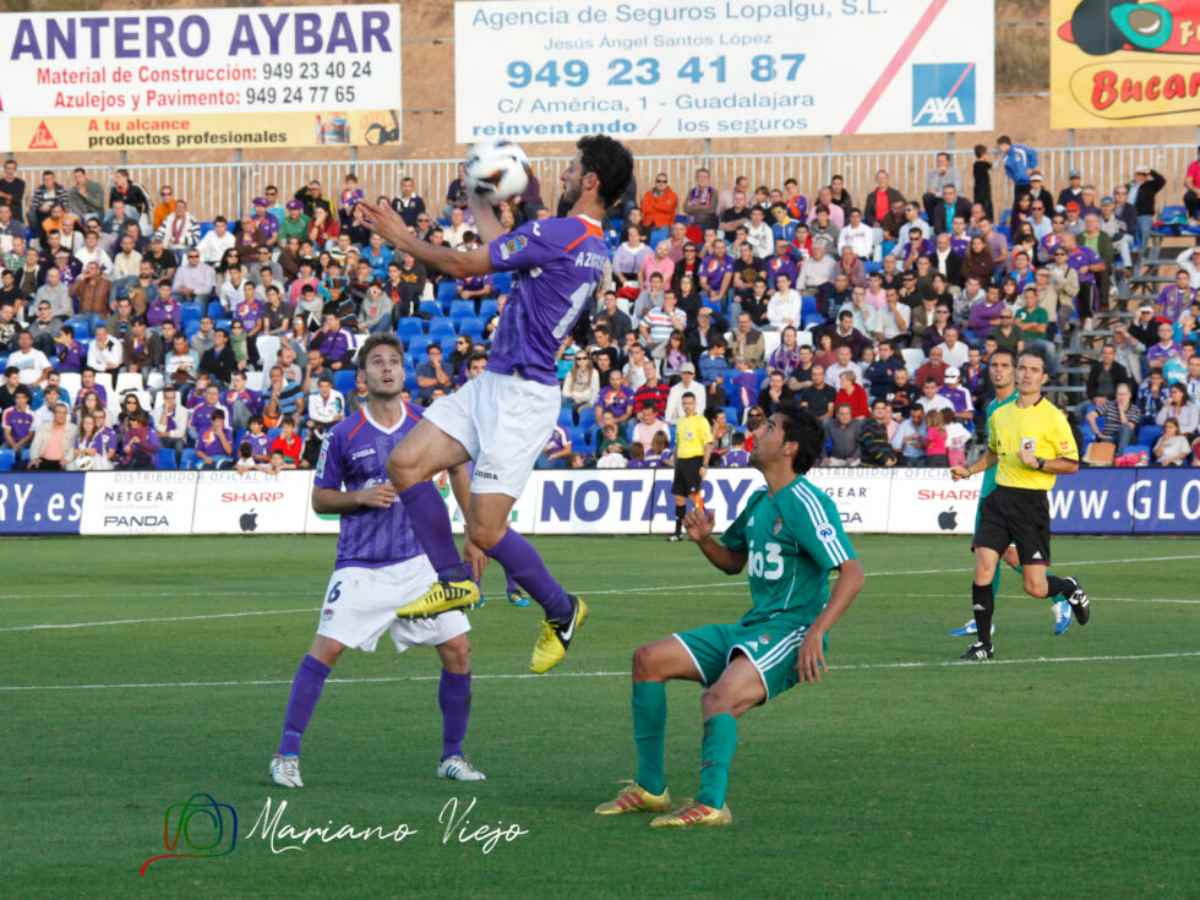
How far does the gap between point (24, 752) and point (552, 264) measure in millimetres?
3568

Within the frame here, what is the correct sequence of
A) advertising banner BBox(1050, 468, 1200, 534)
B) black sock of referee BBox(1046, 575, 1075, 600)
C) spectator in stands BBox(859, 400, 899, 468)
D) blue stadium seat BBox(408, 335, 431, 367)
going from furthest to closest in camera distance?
blue stadium seat BBox(408, 335, 431, 367)
spectator in stands BBox(859, 400, 899, 468)
advertising banner BBox(1050, 468, 1200, 534)
black sock of referee BBox(1046, 575, 1075, 600)

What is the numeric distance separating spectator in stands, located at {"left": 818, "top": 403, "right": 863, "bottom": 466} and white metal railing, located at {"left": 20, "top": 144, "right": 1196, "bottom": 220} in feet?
27.6

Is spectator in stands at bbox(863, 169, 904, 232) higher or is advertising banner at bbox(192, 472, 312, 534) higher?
spectator in stands at bbox(863, 169, 904, 232)

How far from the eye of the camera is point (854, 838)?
799 centimetres

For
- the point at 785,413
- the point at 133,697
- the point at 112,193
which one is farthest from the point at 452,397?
the point at 112,193

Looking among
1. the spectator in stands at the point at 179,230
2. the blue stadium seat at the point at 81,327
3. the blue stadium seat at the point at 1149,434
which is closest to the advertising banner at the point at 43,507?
the blue stadium seat at the point at 81,327

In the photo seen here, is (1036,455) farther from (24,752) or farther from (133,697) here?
(24,752)

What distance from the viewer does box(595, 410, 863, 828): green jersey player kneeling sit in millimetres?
8242

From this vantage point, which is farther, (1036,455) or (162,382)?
(162,382)

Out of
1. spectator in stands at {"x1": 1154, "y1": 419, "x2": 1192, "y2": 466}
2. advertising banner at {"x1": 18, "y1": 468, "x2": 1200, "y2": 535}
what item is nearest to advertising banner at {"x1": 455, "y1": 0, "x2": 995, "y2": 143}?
advertising banner at {"x1": 18, "y1": 468, "x2": 1200, "y2": 535}

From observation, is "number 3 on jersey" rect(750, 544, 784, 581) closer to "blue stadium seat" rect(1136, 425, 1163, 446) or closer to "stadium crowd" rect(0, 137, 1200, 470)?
"stadium crowd" rect(0, 137, 1200, 470)

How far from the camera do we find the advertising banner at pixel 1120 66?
117ft

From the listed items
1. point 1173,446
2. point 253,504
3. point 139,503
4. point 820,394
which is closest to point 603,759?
point 1173,446

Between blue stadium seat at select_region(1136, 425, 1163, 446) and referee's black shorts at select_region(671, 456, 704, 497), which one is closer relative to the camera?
referee's black shorts at select_region(671, 456, 704, 497)
